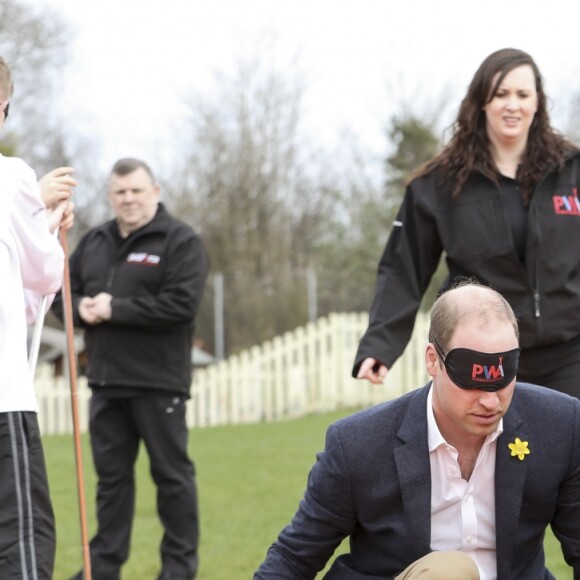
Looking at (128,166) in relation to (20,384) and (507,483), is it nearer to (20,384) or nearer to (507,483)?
(20,384)

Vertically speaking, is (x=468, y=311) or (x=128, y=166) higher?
(x=128, y=166)

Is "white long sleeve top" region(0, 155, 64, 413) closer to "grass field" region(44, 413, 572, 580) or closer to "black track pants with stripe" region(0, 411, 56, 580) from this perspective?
"black track pants with stripe" region(0, 411, 56, 580)

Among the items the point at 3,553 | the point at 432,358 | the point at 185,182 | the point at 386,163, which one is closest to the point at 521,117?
the point at 432,358

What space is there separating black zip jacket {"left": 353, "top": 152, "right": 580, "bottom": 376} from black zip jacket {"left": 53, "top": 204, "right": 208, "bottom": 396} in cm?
165

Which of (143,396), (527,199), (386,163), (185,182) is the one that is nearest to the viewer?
(527,199)

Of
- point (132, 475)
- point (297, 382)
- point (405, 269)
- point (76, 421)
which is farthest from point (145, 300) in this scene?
point (297, 382)

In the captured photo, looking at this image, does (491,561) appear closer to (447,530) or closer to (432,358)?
(447,530)

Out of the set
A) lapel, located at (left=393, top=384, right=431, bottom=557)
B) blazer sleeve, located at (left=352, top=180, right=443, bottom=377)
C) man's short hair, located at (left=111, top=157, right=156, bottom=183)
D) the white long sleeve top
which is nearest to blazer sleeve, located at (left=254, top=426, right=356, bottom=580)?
lapel, located at (left=393, top=384, right=431, bottom=557)

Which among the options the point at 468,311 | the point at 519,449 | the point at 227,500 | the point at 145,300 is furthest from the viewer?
the point at 227,500

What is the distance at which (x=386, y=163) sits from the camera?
3030 cm

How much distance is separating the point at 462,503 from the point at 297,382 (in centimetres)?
1584

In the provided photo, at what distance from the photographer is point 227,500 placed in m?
9.38

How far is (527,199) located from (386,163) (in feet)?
84.8

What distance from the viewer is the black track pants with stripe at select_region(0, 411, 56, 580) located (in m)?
3.64
